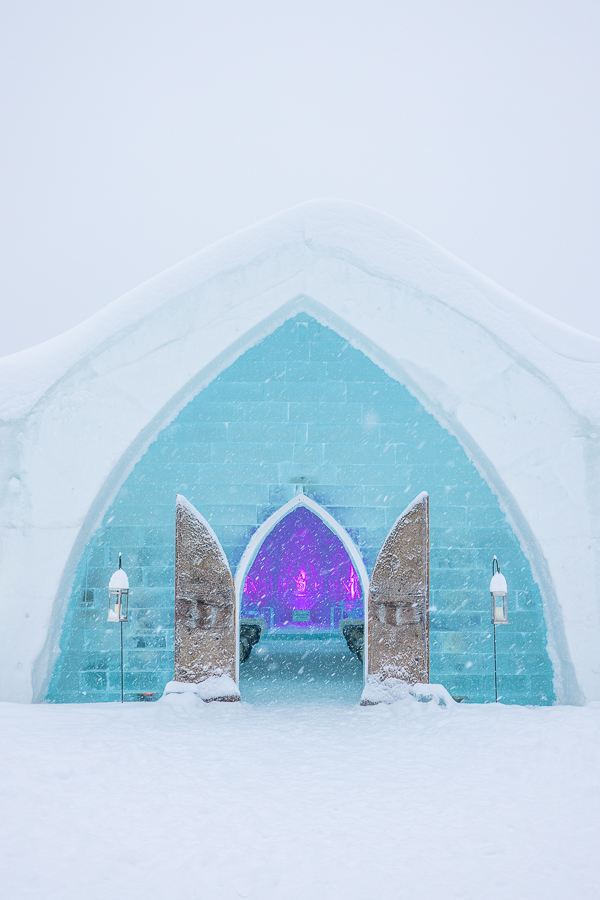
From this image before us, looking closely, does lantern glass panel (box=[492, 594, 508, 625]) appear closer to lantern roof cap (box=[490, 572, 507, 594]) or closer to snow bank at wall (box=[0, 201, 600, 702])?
lantern roof cap (box=[490, 572, 507, 594])

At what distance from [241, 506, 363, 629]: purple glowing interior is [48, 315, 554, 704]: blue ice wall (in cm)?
658

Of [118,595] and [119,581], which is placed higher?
[119,581]

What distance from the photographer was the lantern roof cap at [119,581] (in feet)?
16.8

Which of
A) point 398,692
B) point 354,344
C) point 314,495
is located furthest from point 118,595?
point 354,344

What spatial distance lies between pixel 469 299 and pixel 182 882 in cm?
496

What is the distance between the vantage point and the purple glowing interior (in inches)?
483

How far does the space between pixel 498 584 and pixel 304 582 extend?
7686 millimetres

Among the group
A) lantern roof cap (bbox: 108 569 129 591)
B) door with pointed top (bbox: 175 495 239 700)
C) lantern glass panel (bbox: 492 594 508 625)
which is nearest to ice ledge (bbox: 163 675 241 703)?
door with pointed top (bbox: 175 495 239 700)

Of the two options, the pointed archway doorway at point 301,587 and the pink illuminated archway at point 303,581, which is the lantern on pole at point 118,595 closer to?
the pointed archway doorway at point 301,587

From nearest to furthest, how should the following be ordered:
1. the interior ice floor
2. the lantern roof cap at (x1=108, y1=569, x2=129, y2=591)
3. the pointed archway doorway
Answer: the lantern roof cap at (x1=108, y1=569, x2=129, y2=591), the interior ice floor, the pointed archway doorway

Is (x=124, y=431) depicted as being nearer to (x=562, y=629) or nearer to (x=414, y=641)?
(x=414, y=641)

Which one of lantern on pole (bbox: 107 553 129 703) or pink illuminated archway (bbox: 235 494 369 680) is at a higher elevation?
lantern on pole (bbox: 107 553 129 703)

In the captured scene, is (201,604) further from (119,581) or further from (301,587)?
(301,587)

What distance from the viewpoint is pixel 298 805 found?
11.3ft
